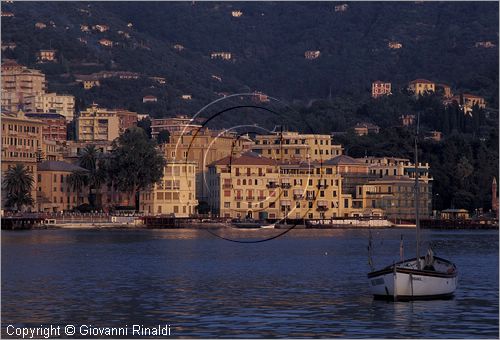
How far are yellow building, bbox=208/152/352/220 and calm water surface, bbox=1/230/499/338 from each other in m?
65.2

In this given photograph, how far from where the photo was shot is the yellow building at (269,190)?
Answer: 189500 millimetres

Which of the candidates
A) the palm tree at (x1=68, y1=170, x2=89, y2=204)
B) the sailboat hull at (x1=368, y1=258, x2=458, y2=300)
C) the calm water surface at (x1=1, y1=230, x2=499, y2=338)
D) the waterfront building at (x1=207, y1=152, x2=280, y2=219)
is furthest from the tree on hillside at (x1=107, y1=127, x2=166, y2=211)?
the sailboat hull at (x1=368, y1=258, x2=458, y2=300)

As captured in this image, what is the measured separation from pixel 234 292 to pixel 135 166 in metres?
118

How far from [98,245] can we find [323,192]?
225 ft

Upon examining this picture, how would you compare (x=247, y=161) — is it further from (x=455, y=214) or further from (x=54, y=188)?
(x=455, y=214)

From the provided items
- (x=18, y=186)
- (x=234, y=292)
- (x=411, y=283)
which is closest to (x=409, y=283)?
(x=411, y=283)

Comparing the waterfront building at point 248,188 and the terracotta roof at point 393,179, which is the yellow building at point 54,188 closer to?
the waterfront building at point 248,188

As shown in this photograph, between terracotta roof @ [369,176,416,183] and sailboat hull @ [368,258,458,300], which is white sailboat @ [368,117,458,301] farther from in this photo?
terracotta roof @ [369,176,416,183]

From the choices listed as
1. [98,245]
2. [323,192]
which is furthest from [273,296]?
[323,192]

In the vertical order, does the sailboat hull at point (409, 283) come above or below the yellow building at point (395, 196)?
below

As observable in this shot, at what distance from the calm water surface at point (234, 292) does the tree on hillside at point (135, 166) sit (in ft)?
208

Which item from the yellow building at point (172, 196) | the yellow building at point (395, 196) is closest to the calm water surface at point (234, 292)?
the yellow building at point (172, 196)

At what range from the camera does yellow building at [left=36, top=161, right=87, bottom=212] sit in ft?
642

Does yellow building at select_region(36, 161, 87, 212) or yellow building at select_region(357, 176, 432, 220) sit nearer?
yellow building at select_region(357, 176, 432, 220)
